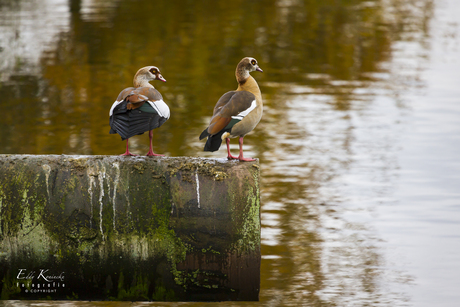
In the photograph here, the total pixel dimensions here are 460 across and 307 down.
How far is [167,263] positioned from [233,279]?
48cm

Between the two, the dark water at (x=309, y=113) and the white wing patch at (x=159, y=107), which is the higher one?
the white wing patch at (x=159, y=107)

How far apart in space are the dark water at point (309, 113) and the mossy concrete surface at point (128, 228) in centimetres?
108

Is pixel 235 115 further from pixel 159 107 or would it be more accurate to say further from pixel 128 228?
pixel 128 228

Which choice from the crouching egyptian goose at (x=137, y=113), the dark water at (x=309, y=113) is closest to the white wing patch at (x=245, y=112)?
the crouching egyptian goose at (x=137, y=113)

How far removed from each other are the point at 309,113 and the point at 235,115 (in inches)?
278

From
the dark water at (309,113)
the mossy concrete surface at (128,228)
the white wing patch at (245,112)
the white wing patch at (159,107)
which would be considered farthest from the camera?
the dark water at (309,113)

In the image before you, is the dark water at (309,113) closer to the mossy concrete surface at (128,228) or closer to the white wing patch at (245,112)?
the mossy concrete surface at (128,228)

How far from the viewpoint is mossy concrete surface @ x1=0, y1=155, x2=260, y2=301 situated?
4531 millimetres

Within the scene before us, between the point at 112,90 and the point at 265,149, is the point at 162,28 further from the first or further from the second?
the point at 265,149

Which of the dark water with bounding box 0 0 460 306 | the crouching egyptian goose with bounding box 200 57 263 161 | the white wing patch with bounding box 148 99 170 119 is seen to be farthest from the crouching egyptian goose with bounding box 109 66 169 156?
the dark water with bounding box 0 0 460 306

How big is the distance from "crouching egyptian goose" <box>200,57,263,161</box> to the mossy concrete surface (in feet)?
0.78

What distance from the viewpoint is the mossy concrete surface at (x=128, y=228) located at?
4531mm

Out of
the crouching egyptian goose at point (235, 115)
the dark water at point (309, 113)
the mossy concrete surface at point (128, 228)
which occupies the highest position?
the crouching egyptian goose at point (235, 115)

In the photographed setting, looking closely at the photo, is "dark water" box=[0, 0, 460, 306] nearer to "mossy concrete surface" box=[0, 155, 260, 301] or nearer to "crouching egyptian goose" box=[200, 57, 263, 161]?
"mossy concrete surface" box=[0, 155, 260, 301]
